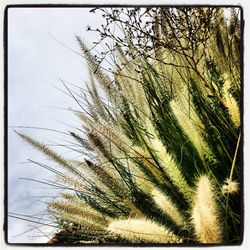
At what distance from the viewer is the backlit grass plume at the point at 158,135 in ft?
6.10

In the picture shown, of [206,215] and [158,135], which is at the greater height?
[158,135]

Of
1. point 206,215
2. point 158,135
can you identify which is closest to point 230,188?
point 206,215

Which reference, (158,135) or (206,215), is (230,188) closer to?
(206,215)

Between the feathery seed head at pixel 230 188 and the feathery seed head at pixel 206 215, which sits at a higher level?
the feathery seed head at pixel 230 188

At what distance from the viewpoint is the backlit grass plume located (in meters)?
1.86

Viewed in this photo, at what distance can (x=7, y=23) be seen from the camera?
188cm

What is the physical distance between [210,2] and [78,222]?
65 cm

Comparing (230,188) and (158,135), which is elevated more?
(158,135)

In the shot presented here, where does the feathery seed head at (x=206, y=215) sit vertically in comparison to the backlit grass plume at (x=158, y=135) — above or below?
below

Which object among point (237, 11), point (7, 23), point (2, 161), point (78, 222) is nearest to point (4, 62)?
point (7, 23)

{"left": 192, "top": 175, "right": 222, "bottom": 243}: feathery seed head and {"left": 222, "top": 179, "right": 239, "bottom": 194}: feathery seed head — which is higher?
{"left": 222, "top": 179, "right": 239, "bottom": 194}: feathery seed head

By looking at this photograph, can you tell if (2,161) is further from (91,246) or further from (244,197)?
(244,197)

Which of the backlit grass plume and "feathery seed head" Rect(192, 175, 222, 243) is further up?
the backlit grass plume

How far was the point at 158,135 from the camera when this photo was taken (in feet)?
6.19
